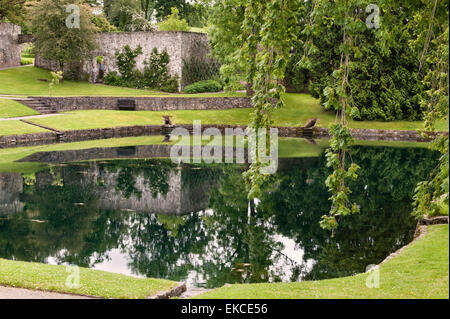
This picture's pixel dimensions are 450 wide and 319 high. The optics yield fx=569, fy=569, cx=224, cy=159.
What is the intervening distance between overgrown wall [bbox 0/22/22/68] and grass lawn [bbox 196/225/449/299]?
4669 centimetres

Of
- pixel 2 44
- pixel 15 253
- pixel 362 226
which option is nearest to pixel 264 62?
pixel 15 253

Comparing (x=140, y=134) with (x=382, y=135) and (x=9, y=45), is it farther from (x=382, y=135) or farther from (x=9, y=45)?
(x=9, y=45)

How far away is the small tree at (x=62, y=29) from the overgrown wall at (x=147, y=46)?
13.5 ft

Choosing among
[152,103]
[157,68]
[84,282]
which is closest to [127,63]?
[157,68]

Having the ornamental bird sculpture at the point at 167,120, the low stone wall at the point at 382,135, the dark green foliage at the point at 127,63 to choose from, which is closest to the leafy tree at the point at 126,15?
the dark green foliage at the point at 127,63

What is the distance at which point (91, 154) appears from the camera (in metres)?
28.6

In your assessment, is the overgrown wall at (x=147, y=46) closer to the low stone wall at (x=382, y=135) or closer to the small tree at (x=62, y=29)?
the small tree at (x=62, y=29)

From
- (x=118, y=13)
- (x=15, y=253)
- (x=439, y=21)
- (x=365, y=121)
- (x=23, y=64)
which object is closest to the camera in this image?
(x=439, y=21)

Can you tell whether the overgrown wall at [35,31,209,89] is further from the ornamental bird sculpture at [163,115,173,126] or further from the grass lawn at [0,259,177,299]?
the grass lawn at [0,259,177,299]

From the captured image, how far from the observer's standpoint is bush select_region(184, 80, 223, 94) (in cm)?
4800

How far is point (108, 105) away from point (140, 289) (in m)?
32.7

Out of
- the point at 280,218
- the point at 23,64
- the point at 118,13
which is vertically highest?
the point at 118,13

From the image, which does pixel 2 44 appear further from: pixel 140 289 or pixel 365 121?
pixel 140 289

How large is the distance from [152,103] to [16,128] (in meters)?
12.1
